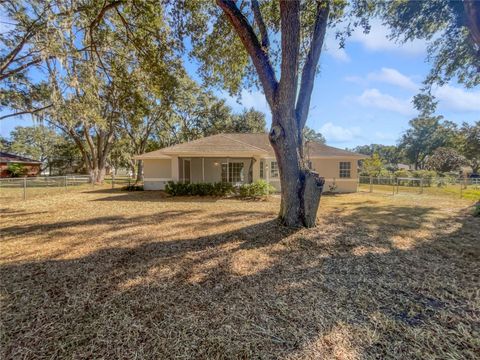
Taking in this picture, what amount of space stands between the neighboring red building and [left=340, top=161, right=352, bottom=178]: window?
41.5m

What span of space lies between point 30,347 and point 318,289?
124 inches

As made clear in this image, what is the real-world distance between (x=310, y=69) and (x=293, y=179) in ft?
8.92

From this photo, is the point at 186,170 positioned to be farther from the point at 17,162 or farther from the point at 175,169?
the point at 17,162

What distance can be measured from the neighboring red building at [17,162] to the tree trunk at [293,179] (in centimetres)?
4140

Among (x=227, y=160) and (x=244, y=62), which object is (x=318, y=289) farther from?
(x=227, y=160)

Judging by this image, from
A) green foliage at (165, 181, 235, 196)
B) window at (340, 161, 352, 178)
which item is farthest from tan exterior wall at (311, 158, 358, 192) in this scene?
green foliage at (165, 181, 235, 196)

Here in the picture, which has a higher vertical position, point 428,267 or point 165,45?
point 165,45

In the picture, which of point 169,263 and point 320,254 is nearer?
point 169,263

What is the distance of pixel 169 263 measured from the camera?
3.90 m

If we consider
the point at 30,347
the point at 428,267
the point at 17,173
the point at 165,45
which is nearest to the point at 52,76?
the point at 165,45

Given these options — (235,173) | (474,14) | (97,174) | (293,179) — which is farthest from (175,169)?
(97,174)

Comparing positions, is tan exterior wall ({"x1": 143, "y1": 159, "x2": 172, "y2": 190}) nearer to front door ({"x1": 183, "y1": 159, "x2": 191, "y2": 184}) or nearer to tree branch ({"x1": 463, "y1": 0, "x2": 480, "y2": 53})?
front door ({"x1": 183, "y1": 159, "x2": 191, "y2": 184})

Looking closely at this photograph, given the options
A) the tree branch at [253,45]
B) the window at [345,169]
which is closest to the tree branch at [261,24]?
the tree branch at [253,45]

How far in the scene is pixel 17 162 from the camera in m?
36.4
